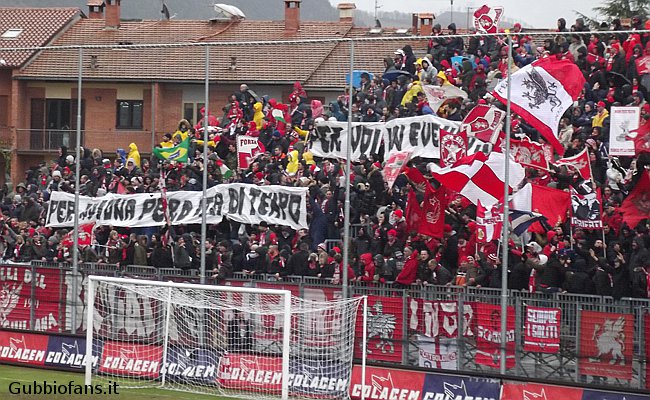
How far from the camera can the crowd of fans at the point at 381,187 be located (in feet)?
61.5

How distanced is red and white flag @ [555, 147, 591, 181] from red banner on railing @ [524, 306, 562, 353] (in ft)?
7.85

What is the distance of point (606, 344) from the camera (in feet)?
57.7

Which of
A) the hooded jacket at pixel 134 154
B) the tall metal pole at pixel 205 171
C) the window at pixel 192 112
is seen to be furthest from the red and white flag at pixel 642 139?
the hooded jacket at pixel 134 154

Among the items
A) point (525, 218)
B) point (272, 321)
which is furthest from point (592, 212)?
point (272, 321)

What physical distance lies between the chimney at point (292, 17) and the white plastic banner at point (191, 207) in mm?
18791

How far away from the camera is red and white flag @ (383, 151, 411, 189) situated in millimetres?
19547

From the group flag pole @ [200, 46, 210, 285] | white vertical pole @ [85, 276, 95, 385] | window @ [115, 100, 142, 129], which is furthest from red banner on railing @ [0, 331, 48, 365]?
window @ [115, 100, 142, 129]

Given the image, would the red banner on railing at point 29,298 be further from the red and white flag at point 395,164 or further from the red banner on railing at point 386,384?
the red and white flag at point 395,164

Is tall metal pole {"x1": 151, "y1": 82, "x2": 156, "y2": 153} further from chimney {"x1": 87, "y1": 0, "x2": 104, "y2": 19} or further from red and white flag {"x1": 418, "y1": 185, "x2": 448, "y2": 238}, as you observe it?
chimney {"x1": 87, "y1": 0, "x2": 104, "y2": 19}

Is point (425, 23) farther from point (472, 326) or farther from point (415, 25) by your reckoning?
point (472, 326)

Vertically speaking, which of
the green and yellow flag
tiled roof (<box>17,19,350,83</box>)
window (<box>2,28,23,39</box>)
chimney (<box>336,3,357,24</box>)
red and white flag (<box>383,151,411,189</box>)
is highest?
chimney (<box>336,3,357,24</box>)

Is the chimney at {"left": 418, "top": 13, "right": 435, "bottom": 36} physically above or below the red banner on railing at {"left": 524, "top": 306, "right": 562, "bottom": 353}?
above

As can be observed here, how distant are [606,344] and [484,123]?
3889 mm

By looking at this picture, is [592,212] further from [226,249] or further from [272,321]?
[226,249]
